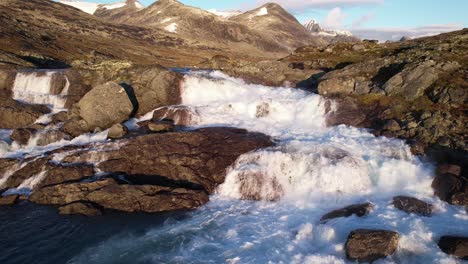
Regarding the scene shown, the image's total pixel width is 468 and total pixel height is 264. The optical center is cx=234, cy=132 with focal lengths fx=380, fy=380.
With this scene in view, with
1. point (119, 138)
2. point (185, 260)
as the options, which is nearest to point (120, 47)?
point (119, 138)

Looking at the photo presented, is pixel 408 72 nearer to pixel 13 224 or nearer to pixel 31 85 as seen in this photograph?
pixel 13 224

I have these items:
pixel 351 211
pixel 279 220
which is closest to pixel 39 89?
pixel 279 220

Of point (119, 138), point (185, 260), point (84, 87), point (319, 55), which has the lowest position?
point (185, 260)

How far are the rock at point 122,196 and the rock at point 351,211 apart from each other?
385 inches

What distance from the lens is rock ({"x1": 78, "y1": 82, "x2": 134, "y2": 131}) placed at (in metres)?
43.2

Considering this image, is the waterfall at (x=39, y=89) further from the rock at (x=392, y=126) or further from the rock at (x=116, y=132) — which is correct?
the rock at (x=392, y=126)

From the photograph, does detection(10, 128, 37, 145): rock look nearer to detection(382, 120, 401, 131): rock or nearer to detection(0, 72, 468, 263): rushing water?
detection(0, 72, 468, 263): rushing water

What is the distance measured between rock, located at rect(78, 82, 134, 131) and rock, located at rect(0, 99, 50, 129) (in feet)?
24.6

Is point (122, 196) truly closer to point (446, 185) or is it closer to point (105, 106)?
point (105, 106)

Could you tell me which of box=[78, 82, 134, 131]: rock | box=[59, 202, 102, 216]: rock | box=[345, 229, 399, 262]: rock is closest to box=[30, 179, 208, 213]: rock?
box=[59, 202, 102, 216]: rock

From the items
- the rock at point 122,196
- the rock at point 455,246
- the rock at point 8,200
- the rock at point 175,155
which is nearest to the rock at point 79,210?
the rock at point 122,196

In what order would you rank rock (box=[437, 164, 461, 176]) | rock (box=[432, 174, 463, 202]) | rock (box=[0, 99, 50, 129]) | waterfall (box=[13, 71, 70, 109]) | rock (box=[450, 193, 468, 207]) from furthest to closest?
waterfall (box=[13, 71, 70, 109])
rock (box=[0, 99, 50, 129])
rock (box=[437, 164, 461, 176])
rock (box=[432, 174, 463, 202])
rock (box=[450, 193, 468, 207])

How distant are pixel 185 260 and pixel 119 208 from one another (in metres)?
8.82

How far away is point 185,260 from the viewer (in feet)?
72.7
